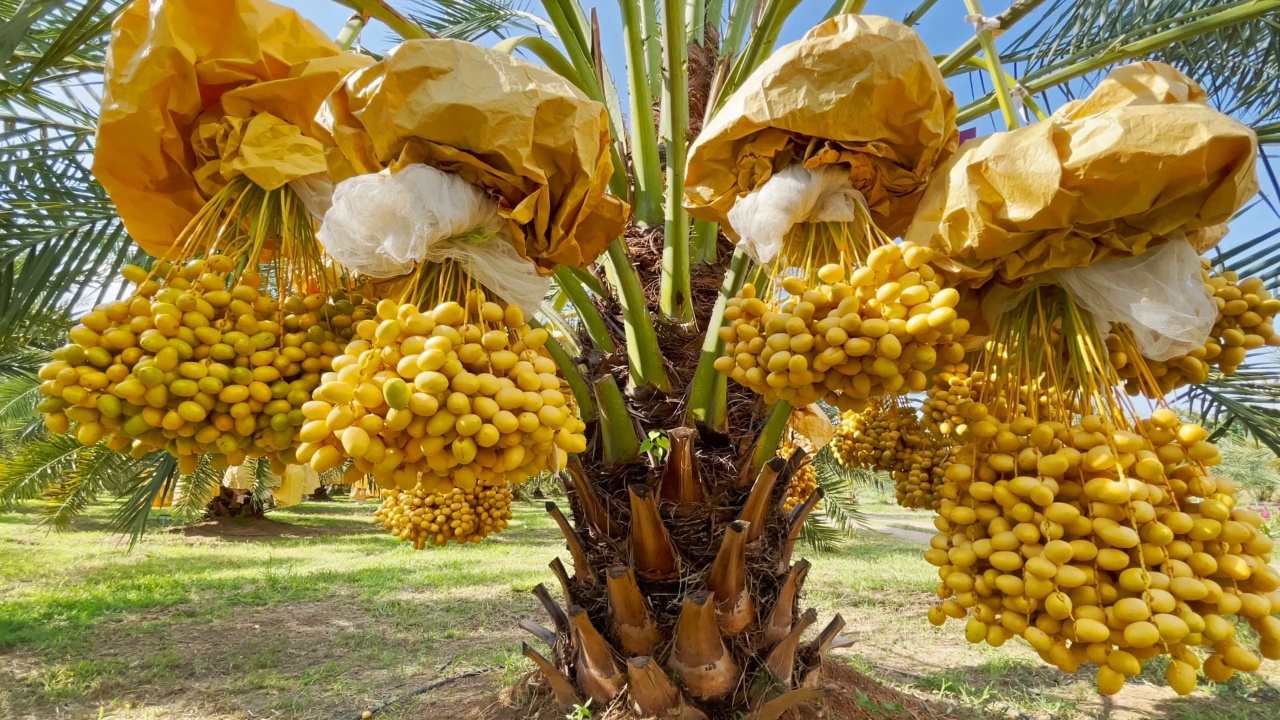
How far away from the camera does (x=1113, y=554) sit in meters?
0.95

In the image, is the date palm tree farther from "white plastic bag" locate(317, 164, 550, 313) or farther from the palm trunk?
"white plastic bag" locate(317, 164, 550, 313)

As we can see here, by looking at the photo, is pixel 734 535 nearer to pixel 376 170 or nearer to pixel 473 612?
pixel 376 170

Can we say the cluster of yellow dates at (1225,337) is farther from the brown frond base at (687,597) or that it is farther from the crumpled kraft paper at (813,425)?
the crumpled kraft paper at (813,425)

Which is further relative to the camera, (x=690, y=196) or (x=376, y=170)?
(x=690, y=196)

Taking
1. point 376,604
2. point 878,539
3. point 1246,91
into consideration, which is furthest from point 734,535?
point 878,539

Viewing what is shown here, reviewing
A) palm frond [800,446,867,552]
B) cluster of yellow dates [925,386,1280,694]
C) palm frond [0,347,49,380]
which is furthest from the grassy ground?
cluster of yellow dates [925,386,1280,694]

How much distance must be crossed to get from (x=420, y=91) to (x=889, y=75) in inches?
31.7

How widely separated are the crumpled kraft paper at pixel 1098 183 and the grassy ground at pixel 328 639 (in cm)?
319

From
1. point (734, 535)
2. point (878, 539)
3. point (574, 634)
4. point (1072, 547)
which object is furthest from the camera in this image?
point (878, 539)

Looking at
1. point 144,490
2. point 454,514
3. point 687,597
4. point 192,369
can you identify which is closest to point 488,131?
point 192,369

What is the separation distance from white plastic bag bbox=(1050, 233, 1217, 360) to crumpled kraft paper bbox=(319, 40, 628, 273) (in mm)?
889

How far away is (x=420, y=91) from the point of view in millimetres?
1107

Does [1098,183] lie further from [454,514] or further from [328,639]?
[328,639]

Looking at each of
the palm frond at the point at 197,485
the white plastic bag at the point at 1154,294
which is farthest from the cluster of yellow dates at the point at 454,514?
the white plastic bag at the point at 1154,294
